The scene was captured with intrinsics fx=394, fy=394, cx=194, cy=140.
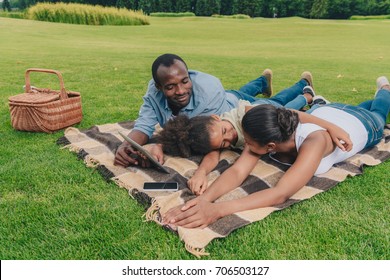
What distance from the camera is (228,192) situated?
10.9ft

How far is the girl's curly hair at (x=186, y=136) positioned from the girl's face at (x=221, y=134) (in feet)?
0.14

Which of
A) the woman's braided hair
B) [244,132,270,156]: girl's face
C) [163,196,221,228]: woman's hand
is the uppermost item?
the woman's braided hair

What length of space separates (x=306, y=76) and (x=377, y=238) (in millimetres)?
4078

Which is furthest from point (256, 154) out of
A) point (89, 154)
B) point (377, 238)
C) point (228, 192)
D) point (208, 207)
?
point (89, 154)

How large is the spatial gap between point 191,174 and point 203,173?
0.25m

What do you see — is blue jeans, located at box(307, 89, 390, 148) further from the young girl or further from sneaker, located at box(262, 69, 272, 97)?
sneaker, located at box(262, 69, 272, 97)

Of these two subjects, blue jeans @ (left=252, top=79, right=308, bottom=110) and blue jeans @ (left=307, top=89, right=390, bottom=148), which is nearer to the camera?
blue jeans @ (left=307, top=89, right=390, bottom=148)

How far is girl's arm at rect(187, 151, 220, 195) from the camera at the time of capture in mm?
3309

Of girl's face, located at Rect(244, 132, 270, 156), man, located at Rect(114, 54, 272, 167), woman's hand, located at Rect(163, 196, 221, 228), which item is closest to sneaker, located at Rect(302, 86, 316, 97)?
man, located at Rect(114, 54, 272, 167)

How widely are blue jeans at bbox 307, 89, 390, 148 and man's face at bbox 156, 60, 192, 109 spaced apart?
1502 millimetres

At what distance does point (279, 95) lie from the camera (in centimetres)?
569

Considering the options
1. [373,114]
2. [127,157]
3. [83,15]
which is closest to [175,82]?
[127,157]

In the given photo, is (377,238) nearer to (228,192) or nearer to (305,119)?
(228,192)

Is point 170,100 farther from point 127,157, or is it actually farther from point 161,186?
point 161,186
